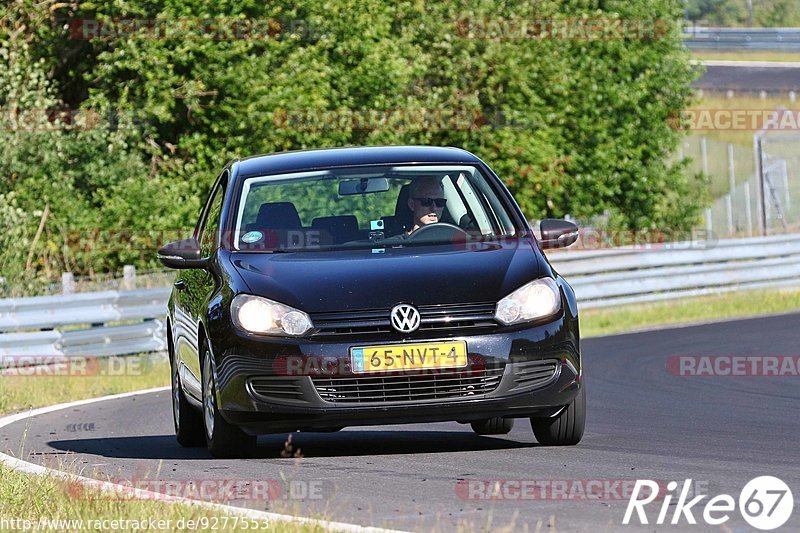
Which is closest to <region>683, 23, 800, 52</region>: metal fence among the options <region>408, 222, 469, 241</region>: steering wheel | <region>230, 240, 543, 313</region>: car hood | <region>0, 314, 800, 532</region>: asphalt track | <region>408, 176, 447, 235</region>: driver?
<region>0, 314, 800, 532</region>: asphalt track

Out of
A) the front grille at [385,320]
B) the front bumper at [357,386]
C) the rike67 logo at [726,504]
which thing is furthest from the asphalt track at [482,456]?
the front grille at [385,320]

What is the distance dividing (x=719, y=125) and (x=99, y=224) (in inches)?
1071

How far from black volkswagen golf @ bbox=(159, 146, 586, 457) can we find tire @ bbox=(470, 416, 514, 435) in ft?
3.05

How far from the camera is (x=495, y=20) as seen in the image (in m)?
32.4

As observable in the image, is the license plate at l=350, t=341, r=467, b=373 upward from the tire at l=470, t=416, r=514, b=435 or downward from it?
upward

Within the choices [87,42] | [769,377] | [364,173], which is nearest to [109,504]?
[364,173]

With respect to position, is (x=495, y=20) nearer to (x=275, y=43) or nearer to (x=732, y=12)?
(x=275, y=43)

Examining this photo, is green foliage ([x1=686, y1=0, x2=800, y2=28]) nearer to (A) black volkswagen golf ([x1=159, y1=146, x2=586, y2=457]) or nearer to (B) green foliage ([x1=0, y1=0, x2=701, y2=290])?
(B) green foliage ([x1=0, y1=0, x2=701, y2=290])

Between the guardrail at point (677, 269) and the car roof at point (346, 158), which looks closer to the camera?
the car roof at point (346, 158)

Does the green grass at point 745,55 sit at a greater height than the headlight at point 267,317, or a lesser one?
lesser

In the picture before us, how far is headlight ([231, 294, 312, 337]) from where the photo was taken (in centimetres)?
802

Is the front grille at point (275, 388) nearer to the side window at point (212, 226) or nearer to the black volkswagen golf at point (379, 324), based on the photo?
the black volkswagen golf at point (379, 324)

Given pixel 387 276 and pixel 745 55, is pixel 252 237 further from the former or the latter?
pixel 745 55

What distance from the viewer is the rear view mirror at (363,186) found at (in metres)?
9.24
